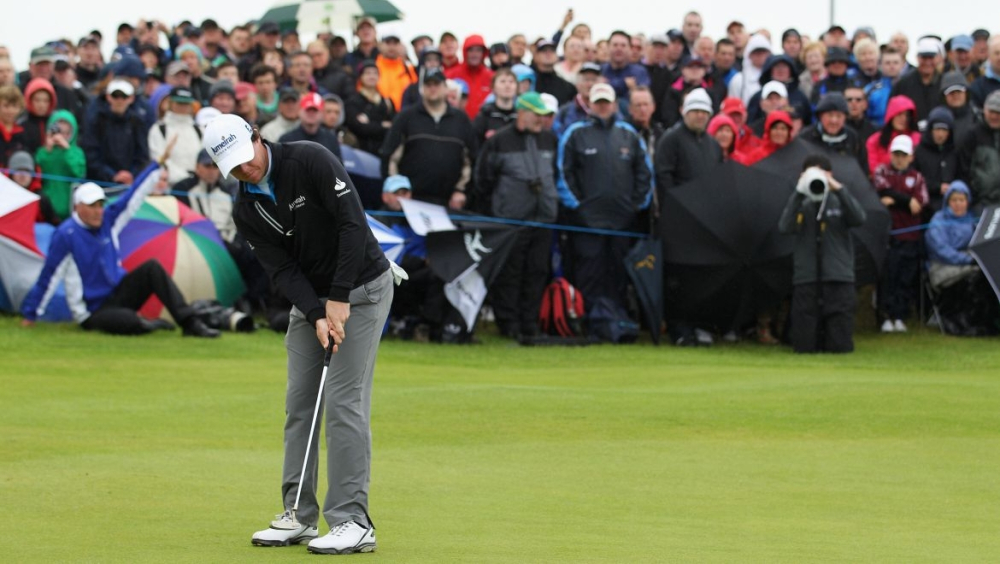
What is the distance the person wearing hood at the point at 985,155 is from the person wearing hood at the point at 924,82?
130 centimetres

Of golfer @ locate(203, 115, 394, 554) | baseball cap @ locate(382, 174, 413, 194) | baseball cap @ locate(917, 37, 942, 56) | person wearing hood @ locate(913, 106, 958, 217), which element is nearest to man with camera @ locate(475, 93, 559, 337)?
baseball cap @ locate(382, 174, 413, 194)

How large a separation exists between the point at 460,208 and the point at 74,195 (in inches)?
169

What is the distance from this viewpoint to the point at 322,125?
60.7 ft

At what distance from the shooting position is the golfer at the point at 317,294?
7004mm

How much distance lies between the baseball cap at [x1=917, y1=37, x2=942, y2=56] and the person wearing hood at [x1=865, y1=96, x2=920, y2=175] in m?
1.00

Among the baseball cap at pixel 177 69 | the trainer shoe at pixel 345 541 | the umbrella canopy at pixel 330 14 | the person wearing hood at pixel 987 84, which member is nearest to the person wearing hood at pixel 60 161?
the baseball cap at pixel 177 69

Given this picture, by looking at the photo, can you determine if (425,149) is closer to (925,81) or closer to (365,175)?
(365,175)

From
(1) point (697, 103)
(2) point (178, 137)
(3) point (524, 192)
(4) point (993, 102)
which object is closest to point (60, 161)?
(2) point (178, 137)

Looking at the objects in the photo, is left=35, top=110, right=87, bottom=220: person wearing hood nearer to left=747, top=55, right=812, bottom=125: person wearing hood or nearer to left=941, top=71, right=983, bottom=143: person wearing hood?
left=747, top=55, right=812, bottom=125: person wearing hood

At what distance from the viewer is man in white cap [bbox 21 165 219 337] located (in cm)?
1667

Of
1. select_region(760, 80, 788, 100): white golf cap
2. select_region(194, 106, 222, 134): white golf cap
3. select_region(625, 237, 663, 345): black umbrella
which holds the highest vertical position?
select_region(760, 80, 788, 100): white golf cap

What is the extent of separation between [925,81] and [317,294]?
14263 millimetres

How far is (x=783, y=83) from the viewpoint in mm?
20469

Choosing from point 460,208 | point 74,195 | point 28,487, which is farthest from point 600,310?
point 28,487
